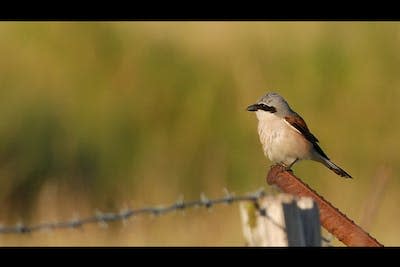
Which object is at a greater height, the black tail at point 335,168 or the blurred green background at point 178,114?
the blurred green background at point 178,114

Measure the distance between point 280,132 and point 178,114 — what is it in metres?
3.94

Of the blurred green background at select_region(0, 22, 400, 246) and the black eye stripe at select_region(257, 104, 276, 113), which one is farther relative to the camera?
the blurred green background at select_region(0, 22, 400, 246)

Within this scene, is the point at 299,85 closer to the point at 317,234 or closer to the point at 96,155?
the point at 96,155

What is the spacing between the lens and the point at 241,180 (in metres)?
10.5

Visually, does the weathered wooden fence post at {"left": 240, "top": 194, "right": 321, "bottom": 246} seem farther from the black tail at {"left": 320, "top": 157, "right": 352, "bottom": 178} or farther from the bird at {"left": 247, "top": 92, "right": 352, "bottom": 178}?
the black tail at {"left": 320, "top": 157, "right": 352, "bottom": 178}

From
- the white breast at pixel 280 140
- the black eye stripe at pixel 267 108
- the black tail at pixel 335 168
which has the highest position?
the black eye stripe at pixel 267 108

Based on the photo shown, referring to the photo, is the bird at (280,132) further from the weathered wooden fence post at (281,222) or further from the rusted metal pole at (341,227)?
the weathered wooden fence post at (281,222)

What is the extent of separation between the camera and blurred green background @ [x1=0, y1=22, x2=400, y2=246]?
9766mm

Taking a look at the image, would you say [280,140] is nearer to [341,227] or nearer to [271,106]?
[271,106]

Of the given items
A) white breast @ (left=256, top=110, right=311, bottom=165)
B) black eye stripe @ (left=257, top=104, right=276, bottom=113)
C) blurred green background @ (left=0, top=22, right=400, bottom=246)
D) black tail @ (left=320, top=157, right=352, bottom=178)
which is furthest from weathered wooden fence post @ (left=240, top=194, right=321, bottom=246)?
blurred green background @ (left=0, top=22, right=400, bottom=246)

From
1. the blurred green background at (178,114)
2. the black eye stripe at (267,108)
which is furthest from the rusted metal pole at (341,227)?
the blurred green background at (178,114)

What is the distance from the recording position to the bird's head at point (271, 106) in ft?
25.9

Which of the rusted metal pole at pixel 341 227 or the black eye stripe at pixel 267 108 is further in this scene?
the black eye stripe at pixel 267 108

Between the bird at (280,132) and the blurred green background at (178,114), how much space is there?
92 centimetres
